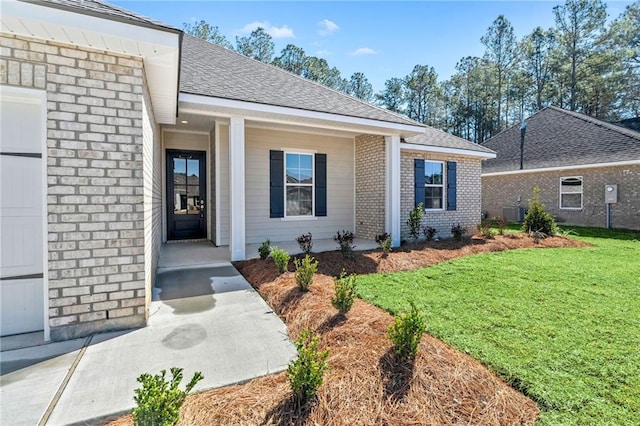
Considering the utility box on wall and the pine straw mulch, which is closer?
the pine straw mulch

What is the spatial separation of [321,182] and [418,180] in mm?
3028

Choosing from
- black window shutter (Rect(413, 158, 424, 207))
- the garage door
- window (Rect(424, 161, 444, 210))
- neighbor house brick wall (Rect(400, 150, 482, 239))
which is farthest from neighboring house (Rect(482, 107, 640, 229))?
the garage door

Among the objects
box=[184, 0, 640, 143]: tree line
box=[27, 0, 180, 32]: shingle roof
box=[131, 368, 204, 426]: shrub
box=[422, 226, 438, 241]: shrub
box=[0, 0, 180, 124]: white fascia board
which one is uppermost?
box=[184, 0, 640, 143]: tree line

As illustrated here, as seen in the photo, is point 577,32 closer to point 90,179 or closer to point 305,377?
point 305,377

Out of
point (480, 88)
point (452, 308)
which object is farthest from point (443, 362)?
point (480, 88)

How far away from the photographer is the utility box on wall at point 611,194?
12164mm

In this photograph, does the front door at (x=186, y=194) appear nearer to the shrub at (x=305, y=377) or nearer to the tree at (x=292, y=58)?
the shrub at (x=305, y=377)

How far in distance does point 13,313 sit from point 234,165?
3862 millimetres

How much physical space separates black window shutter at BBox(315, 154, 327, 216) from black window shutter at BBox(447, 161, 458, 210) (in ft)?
13.7

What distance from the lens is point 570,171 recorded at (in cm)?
1367

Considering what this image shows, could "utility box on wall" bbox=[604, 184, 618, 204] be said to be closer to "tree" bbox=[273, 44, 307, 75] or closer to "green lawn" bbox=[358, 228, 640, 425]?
"green lawn" bbox=[358, 228, 640, 425]

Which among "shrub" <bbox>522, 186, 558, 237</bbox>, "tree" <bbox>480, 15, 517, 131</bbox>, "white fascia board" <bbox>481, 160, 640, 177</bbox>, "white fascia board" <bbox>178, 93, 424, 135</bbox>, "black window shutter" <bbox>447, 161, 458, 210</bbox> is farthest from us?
"tree" <bbox>480, 15, 517, 131</bbox>

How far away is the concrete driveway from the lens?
198cm

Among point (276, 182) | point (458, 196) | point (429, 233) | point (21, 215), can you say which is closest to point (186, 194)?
point (276, 182)
